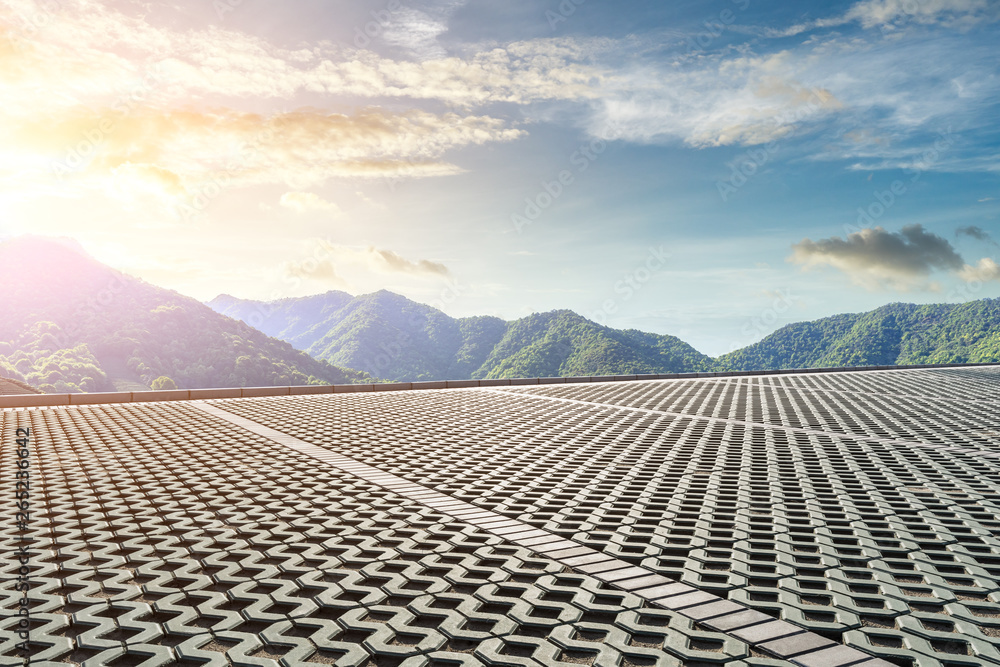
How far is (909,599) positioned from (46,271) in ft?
416

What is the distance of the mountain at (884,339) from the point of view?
71938mm

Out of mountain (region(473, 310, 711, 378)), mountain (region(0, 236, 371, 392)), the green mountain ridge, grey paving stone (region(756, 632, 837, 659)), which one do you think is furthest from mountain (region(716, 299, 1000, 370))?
grey paving stone (region(756, 632, 837, 659))

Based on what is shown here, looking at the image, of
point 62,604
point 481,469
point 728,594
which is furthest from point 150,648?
point 481,469

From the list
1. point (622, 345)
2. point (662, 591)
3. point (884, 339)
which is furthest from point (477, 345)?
point (662, 591)

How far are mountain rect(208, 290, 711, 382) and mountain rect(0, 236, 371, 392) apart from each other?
2244cm

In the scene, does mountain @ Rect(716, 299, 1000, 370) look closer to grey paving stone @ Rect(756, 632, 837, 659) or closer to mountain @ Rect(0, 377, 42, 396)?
mountain @ Rect(0, 377, 42, 396)

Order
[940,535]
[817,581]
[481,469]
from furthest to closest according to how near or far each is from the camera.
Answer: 1. [481,469]
2. [940,535]
3. [817,581]

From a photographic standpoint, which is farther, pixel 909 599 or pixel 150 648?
pixel 909 599

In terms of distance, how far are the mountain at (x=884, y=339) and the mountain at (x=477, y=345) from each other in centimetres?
999

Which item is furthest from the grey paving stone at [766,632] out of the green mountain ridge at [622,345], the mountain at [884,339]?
the mountain at [884,339]

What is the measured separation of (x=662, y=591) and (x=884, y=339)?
88.5 meters

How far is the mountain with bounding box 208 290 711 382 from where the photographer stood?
7425 cm

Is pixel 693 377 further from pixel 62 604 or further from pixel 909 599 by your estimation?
pixel 62 604

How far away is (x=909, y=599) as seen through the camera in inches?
143
